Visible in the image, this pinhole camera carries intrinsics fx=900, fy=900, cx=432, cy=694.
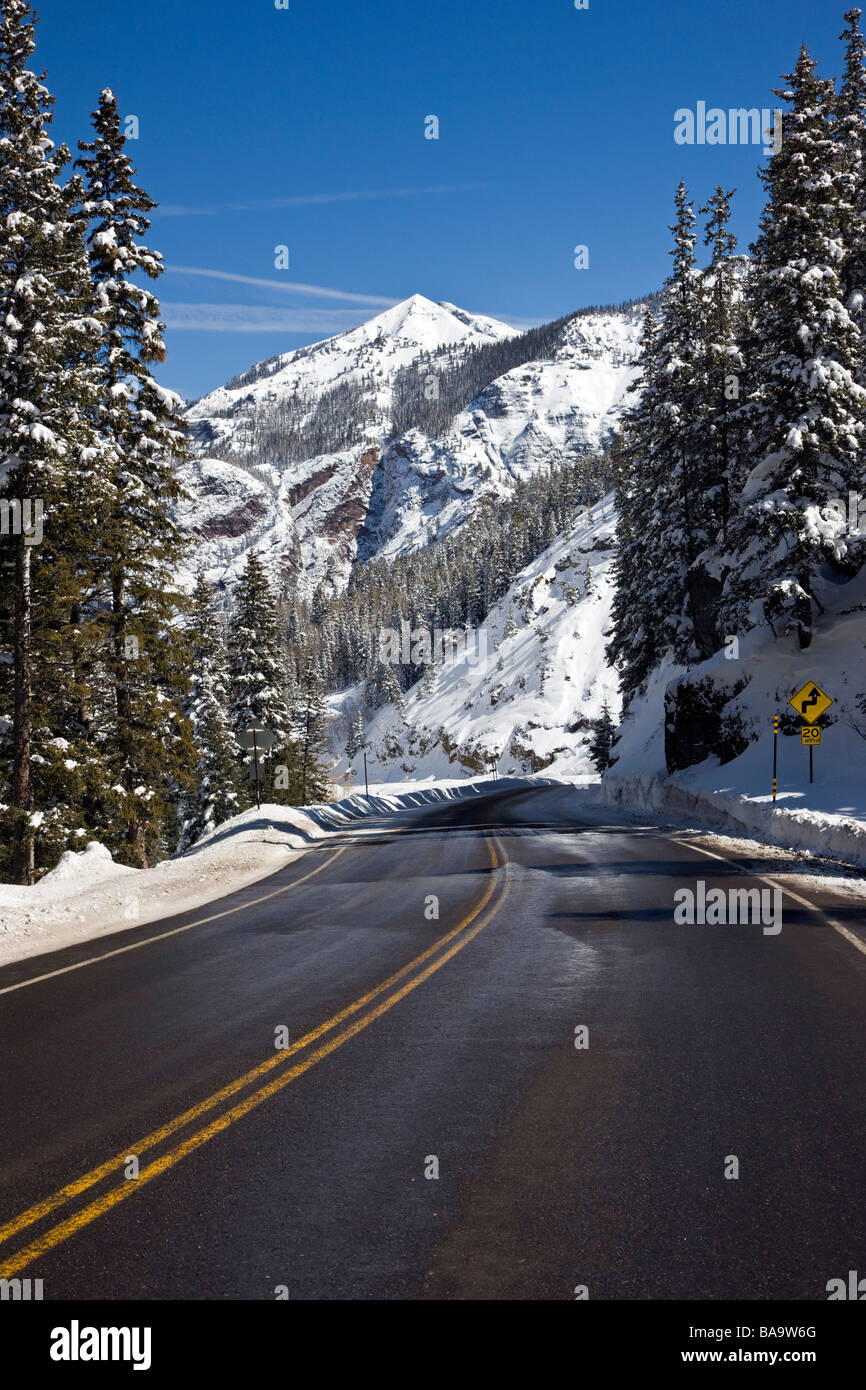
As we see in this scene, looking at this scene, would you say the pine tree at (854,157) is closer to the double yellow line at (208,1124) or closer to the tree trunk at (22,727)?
the tree trunk at (22,727)

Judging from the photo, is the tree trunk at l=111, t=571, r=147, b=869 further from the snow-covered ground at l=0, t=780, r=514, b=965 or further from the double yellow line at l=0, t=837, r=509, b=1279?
the double yellow line at l=0, t=837, r=509, b=1279

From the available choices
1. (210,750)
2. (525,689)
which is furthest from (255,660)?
(525,689)

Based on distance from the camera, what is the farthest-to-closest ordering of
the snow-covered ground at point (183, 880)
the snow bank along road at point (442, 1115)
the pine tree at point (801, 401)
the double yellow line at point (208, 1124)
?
the pine tree at point (801, 401) < the snow-covered ground at point (183, 880) < the double yellow line at point (208, 1124) < the snow bank along road at point (442, 1115)

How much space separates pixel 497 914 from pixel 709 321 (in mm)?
30464

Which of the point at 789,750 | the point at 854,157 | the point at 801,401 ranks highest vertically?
the point at 854,157

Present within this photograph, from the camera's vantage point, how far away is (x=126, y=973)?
9.47 meters

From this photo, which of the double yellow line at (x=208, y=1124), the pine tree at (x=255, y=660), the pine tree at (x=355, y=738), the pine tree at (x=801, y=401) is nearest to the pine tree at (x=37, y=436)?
the double yellow line at (x=208, y=1124)

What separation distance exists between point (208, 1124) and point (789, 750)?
79.7ft

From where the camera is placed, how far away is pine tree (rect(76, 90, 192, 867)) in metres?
23.1

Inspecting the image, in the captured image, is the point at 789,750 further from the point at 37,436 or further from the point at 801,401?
the point at 37,436

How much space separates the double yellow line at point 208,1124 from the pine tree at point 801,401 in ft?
68.0

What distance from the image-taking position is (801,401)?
26531 mm

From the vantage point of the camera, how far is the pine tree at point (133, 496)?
75.7 feet
